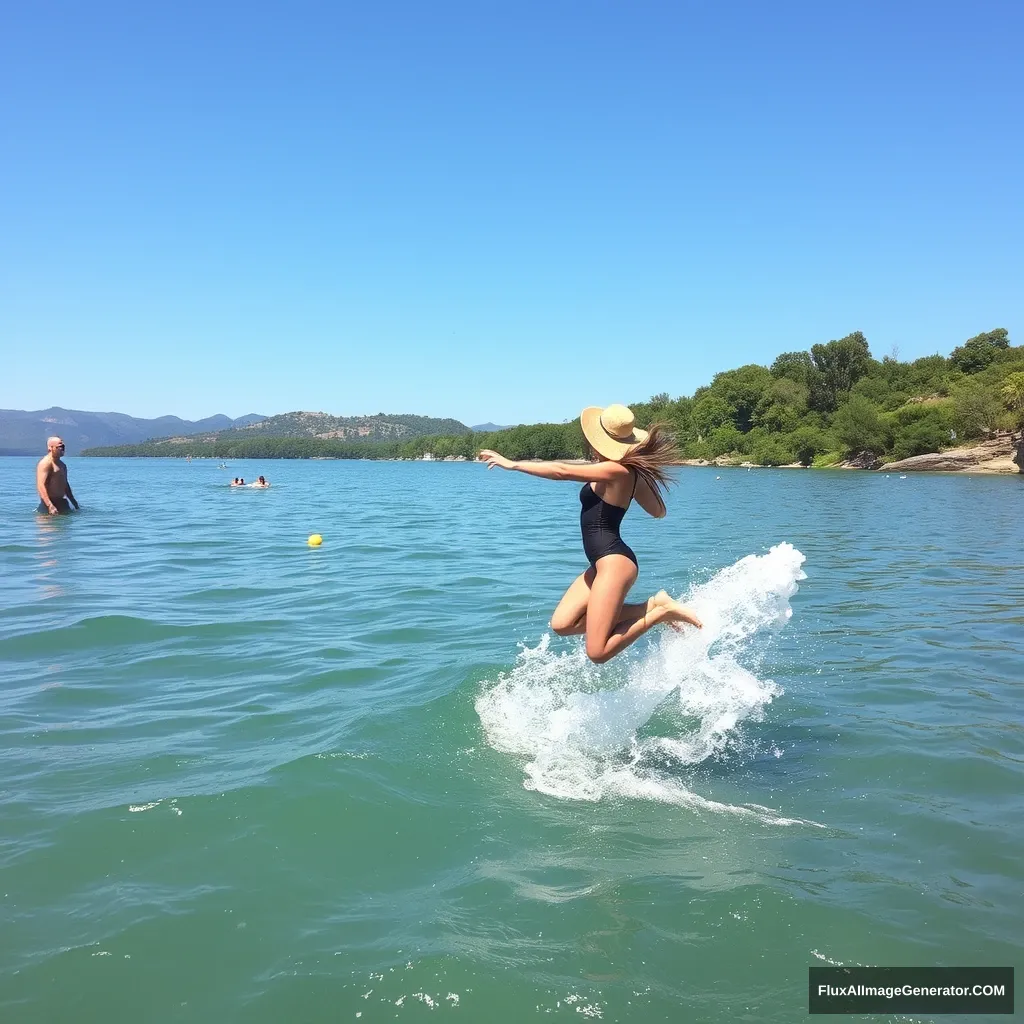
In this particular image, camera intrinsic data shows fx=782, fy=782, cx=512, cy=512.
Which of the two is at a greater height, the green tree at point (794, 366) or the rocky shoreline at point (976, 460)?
the green tree at point (794, 366)

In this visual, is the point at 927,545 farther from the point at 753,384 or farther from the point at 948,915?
the point at 753,384

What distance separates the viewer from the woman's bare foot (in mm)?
7598

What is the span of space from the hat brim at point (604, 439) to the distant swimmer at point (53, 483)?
70.2ft

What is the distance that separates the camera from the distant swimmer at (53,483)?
24497mm

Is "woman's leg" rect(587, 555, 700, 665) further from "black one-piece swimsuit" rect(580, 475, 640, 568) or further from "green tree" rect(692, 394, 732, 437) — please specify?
"green tree" rect(692, 394, 732, 437)

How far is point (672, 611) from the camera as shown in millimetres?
7664

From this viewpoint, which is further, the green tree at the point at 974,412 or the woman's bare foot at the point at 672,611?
the green tree at the point at 974,412

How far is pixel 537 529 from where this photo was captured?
28.9 m

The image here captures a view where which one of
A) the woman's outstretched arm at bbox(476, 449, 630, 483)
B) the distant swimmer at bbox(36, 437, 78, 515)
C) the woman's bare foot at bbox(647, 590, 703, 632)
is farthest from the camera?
the distant swimmer at bbox(36, 437, 78, 515)

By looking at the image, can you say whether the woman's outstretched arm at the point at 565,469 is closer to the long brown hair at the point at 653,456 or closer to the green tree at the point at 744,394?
the long brown hair at the point at 653,456

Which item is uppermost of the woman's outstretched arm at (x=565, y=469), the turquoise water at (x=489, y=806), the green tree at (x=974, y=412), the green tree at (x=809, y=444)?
the green tree at (x=974, y=412)

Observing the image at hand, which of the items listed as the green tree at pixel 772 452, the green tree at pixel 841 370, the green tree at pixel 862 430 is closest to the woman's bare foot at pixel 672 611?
the green tree at pixel 862 430

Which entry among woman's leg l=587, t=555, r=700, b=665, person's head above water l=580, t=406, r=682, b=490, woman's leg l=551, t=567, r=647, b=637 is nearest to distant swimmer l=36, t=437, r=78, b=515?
woman's leg l=551, t=567, r=647, b=637

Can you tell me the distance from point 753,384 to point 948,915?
475ft
